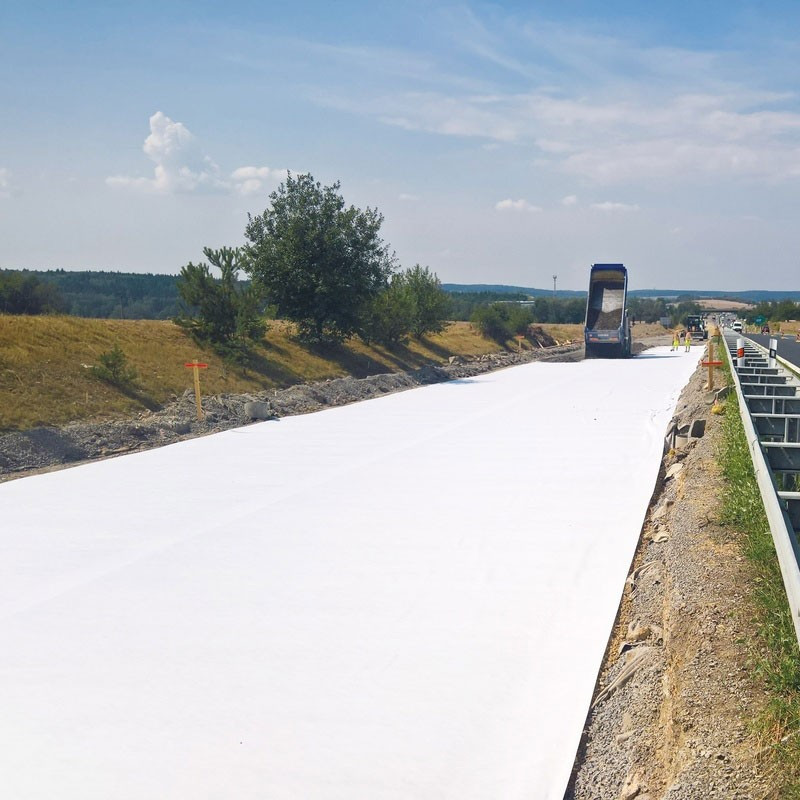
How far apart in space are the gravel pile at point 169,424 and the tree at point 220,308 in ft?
8.59

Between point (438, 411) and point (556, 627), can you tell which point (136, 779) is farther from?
point (438, 411)

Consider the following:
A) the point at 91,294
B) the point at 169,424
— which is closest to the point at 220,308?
the point at 169,424

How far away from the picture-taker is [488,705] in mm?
5367

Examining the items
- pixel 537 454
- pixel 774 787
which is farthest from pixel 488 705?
pixel 537 454

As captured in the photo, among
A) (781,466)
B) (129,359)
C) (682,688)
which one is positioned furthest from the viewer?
(129,359)

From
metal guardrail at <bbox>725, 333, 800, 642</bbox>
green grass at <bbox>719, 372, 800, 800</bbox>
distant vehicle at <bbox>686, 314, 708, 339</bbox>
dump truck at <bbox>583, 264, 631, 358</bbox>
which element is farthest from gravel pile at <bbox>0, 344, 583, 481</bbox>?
distant vehicle at <bbox>686, 314, 708, 339</bbox>

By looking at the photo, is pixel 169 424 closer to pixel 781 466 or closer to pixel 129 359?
pixel 129 359

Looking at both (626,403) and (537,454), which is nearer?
(537,454)

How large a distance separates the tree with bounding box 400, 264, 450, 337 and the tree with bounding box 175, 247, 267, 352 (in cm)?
1493

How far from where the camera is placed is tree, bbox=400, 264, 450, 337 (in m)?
41.6

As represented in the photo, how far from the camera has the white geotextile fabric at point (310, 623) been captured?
4.73m

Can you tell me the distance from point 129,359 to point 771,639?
20.5m

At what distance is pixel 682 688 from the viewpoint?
475cm

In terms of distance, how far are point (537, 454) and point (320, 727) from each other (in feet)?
31.4
